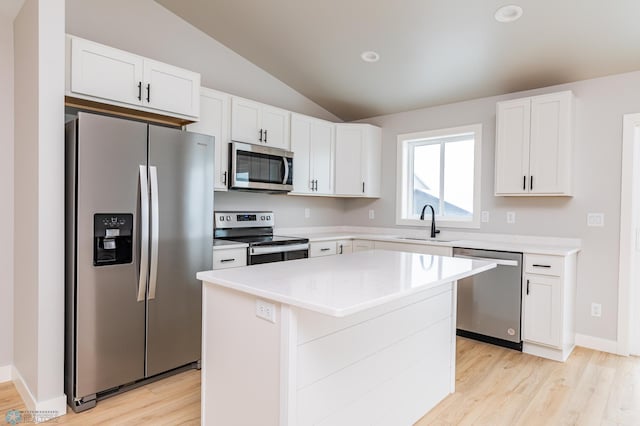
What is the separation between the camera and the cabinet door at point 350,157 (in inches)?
180

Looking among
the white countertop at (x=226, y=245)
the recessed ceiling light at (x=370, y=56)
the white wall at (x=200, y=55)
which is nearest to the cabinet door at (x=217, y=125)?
the white wall at (x=200, y=55)

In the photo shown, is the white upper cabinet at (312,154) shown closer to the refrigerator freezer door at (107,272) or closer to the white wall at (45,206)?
the refrigerator freezer door at (107,272)

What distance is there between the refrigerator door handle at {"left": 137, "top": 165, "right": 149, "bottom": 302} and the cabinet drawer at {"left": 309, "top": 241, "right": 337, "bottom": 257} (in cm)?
179

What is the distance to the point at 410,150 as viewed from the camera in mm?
4637

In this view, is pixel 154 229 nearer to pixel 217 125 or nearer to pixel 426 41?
pixel 217 125

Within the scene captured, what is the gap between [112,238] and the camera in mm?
2332

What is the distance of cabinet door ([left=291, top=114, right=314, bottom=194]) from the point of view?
4113 mm

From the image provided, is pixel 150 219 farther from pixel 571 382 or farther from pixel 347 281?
pixel 571 382

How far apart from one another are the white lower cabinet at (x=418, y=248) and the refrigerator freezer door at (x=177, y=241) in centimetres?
198

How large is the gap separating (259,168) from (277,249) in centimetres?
83

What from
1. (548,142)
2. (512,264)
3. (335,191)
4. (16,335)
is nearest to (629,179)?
(548,142)

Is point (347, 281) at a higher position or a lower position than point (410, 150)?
lower

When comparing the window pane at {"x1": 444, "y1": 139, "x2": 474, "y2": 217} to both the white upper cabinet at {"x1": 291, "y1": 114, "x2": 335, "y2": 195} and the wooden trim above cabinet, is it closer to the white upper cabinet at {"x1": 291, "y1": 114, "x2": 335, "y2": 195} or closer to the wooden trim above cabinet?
the white upper cabinet at {"x1": 291, "y1": 114, "x2": 335, "y2": 195}

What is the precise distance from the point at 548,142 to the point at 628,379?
1.93 metres
